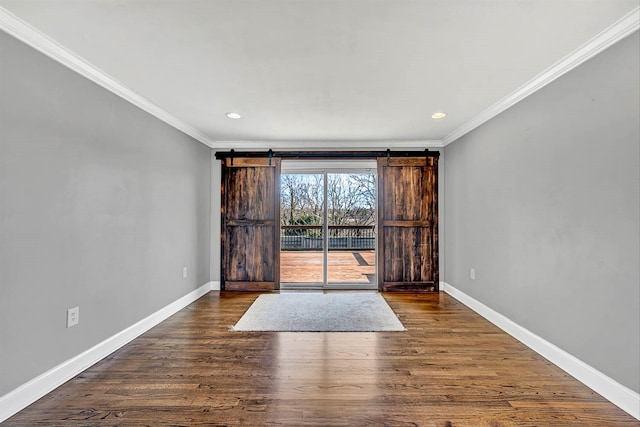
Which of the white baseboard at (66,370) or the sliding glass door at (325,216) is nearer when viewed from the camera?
the white baseboard at (66,370)

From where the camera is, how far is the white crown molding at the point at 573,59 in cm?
171

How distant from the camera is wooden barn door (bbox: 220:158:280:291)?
4586mm

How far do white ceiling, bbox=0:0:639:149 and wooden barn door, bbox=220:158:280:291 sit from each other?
1467mm

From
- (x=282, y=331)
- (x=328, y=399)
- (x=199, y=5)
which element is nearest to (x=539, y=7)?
(x=199, y=5)

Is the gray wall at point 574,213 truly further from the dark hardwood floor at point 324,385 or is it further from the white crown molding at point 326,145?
the white crown molding at point 326,145

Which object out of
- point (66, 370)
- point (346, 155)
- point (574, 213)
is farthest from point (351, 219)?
point (66, 370)

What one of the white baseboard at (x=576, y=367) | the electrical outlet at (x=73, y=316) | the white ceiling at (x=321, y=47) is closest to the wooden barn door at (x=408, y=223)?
the white baseboard at (x=576, y=367)

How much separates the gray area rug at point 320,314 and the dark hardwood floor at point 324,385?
0.63ft

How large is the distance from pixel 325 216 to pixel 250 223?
1.17 meters

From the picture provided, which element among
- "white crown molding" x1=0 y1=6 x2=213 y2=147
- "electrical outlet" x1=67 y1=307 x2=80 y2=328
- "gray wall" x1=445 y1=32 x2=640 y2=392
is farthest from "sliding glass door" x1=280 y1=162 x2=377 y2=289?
"electrical outlet" x1=67 y1=307 x2=80 y2=328

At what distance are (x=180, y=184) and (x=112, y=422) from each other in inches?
102

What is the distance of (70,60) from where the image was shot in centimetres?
207

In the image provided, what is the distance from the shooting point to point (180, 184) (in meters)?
3.68

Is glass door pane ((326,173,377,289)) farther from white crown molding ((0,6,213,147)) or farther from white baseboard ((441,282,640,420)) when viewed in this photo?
white crown molding ((0,6,213,147))
